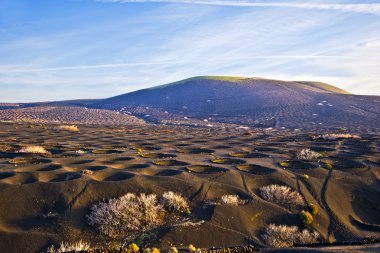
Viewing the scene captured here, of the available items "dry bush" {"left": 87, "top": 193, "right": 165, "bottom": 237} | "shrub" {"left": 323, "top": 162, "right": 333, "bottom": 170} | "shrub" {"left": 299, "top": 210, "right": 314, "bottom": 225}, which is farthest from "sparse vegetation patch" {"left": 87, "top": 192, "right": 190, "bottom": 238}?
"shrub" {"left": 323, "top": 162, "right": 333, "bottom": 170}

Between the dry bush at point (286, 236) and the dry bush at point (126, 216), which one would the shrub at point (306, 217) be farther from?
the dry bush at point (126, 216)

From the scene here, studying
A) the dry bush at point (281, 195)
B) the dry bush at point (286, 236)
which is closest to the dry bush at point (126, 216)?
the dry bush at point (286, 236)

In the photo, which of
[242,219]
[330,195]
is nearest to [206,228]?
[242,219]

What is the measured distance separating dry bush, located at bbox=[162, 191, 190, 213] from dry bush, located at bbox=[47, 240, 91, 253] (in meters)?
3.55

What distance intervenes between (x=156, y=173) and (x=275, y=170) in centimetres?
625

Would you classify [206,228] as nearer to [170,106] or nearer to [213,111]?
[213,111]

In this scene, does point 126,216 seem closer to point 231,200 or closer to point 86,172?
point 231,200

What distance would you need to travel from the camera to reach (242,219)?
1328 centimetres

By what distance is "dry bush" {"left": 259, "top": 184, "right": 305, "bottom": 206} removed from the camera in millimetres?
14891

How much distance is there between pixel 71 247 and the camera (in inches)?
424

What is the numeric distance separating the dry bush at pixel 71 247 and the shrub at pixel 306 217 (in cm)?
801

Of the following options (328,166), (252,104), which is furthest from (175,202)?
(252,104)

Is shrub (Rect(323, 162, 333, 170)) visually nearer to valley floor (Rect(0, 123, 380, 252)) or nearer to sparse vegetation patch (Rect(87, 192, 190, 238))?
valley floor (Rect(0, 123, 380, 252))

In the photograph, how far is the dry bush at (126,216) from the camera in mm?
11938
